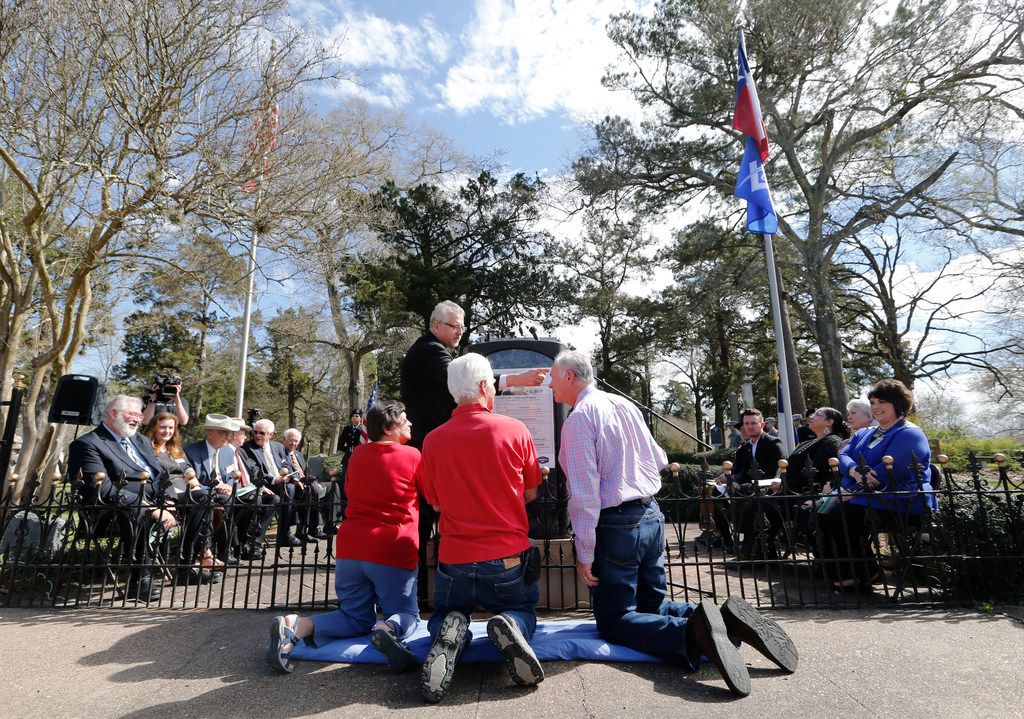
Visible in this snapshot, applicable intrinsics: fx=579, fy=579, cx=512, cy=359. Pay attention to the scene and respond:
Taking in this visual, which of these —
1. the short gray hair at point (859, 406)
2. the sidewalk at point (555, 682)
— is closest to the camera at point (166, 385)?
the sidewalk at point (555, 682)

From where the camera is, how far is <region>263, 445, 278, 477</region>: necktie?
770 centimetres

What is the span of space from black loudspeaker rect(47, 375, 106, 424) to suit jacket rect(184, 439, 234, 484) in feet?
3.12

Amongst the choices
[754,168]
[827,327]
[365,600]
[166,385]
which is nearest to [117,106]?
[166,385]

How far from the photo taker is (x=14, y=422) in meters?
5.34

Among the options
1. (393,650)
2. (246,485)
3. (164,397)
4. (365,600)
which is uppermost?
(164,397)

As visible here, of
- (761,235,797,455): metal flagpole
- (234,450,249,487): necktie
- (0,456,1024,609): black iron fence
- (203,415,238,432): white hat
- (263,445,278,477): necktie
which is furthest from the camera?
(761,235,797,455): metal flagpole

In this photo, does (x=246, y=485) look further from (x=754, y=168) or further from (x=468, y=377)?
(x=754, y=168)

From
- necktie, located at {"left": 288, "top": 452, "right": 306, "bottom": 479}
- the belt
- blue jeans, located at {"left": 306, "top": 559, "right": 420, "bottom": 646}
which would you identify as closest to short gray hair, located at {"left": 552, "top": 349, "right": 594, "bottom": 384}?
the belt

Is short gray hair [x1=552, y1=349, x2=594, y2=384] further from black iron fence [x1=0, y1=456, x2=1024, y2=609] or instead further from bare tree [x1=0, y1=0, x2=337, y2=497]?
bare tree [x1=0, y1=0, x2=337, y2=497]

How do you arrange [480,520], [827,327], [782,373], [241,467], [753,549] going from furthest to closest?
[827,327], [782,373], [241,467], [753,549], [480,520]

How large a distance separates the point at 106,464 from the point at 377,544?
3149 mm

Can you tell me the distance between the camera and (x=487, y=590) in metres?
3.04

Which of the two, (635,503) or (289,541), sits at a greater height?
(635,503)

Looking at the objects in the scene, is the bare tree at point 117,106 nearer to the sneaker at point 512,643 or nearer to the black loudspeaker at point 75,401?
the black loudspeaker at point 75,401
